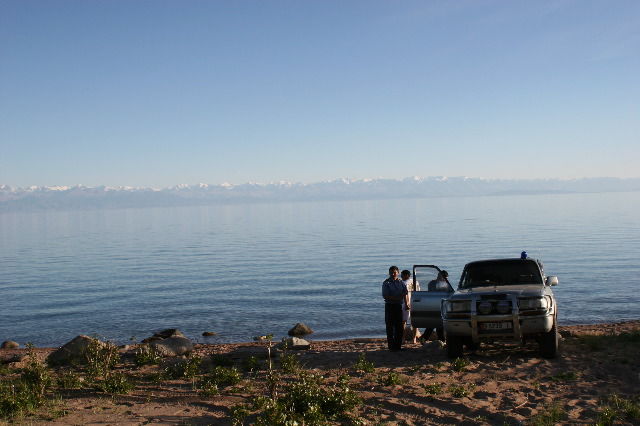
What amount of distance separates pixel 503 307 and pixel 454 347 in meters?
1.49

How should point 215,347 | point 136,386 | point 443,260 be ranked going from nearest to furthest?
point 136,386, point 215,347, point 443,260

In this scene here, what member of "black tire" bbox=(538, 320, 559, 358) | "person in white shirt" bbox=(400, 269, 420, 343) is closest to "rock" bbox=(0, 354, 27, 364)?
"person in white shirt" bbox=(400, 269, 420, 343)

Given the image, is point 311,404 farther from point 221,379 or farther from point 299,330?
point 299,330

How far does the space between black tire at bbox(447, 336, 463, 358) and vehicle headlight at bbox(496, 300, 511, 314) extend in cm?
113

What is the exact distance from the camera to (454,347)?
12.4 metres

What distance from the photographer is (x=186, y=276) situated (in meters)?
39.3

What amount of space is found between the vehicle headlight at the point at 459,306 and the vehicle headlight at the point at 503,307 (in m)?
0.59

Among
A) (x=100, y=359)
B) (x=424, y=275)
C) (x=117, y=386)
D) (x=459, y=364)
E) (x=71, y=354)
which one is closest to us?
(x=117, y=386)

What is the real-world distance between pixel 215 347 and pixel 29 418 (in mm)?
9569

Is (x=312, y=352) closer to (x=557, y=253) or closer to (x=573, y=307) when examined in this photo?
(x=573, y=307)

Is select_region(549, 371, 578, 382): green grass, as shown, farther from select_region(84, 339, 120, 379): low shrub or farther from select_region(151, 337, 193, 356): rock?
select_region(151, 337, 193, 356): rock

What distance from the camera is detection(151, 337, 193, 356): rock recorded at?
14862mm

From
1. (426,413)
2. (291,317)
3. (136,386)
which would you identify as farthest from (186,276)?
(426,413)

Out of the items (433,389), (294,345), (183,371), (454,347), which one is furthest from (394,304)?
(183,371)
